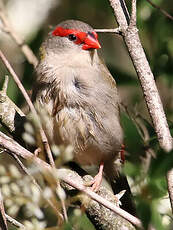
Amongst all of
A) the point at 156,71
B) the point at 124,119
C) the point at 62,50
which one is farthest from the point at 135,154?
the point at 62,50

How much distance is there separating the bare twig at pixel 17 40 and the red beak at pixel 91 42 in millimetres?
559

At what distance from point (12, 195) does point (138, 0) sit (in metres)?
2.29

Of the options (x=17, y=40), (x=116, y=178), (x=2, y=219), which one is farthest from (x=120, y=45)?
(x=2, y=219)

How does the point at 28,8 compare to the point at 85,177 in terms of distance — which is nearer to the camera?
the point at 85,177

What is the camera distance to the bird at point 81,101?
3688 mm

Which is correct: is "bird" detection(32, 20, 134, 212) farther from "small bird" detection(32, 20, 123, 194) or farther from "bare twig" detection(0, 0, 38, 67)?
"bare twig" detection(0, 0, 38, 67)

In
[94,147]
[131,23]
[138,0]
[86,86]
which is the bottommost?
[94,147]

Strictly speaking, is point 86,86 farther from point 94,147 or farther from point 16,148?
point 16,148

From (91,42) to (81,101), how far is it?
0.65m

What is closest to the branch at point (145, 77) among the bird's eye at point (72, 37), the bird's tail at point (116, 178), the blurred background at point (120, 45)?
the blurred background at point (120, 45)

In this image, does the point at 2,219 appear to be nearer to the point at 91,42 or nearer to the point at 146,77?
the point at 146,77

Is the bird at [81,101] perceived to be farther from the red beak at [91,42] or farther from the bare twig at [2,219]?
the bare twig at [2,219]

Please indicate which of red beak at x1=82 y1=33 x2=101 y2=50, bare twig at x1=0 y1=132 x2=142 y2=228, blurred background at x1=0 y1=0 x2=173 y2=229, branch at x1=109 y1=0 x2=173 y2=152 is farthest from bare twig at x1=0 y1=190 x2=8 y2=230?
red beak at x1=82 y1=33 x2=101 y2=50

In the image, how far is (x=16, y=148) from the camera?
94.0 inches
